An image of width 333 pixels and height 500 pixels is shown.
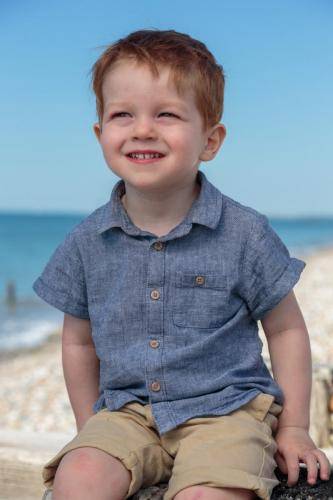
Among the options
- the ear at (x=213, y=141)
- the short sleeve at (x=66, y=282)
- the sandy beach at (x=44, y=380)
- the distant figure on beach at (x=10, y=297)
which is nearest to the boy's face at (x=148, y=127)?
the ear at (x=213, y=141)

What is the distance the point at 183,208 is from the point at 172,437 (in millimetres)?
719

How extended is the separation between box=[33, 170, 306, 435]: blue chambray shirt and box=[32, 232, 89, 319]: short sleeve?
5 cm

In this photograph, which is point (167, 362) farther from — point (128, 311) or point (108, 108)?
point (108, 108)

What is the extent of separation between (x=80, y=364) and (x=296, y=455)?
82cm

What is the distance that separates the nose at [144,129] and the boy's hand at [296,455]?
1003 mm

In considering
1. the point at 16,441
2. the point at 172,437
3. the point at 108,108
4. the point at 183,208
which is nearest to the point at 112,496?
the point at 172,437

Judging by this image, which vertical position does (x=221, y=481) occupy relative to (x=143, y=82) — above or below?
below

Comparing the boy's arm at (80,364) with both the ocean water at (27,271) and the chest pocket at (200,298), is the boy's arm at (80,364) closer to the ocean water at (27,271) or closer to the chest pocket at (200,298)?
the chest pocket at (200,298)

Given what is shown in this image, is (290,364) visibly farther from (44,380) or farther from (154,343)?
(44,380)

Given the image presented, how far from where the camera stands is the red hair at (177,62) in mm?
2295

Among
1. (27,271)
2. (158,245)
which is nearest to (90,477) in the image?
(158,245)

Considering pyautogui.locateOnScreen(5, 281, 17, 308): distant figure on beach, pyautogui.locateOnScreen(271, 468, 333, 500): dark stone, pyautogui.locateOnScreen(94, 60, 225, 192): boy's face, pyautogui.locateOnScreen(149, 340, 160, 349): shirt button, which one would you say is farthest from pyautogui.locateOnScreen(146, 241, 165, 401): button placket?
pyautogui.locateOnScreen(5, 281, 17, 308): distant figure on beach

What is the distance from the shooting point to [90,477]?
2008mm

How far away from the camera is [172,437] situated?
7.39 ft
